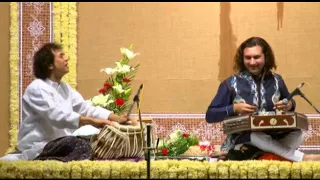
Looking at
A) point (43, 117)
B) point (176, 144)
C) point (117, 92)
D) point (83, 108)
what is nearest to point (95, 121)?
point (43, 117)

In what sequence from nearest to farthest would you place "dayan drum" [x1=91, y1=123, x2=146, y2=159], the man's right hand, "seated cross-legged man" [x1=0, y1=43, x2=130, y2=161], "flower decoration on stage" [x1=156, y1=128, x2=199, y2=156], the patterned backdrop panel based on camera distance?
the man's right hand → "seated cross-legged man" [x1=0, y1=43, x2=130, y2=161] → "dayan drum" [x1=91, y1=123, x2=146, y2=159] → "flower decoration on stage" [x1=156, y1=128, x2=199, y2=156] → the patterned backdrop panel

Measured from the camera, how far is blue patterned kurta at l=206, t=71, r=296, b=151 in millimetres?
4820

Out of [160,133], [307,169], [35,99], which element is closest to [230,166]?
[307,169]

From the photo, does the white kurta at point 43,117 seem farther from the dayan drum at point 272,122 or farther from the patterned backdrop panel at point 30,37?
the patterned backdrop panel at point 30,37

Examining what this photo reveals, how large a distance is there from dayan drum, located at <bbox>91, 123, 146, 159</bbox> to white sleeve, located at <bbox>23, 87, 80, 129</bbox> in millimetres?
225

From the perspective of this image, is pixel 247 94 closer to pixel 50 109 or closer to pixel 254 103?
pixel 254 103

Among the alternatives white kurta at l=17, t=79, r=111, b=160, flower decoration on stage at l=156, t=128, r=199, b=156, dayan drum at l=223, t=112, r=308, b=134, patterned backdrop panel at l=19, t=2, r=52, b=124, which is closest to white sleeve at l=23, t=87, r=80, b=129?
white kurta at l=17, t=79, r=111, b=160

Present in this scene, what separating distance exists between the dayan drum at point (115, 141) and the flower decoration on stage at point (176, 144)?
0.88m

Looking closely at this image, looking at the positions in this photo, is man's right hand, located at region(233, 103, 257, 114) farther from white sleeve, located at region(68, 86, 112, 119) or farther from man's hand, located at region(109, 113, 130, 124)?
white sleeve, located at region(68, 86, 112, 119)

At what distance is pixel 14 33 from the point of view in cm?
722

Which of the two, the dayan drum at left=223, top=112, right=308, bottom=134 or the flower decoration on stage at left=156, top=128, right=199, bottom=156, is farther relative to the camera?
the flower decoration on stage at left=156, top=128, right=199, bottom=156

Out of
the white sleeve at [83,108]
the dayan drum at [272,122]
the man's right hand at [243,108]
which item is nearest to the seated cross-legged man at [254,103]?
the man's right hand at [243,108]

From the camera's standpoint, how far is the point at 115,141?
4812 mm

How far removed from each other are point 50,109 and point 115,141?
1.77ft
